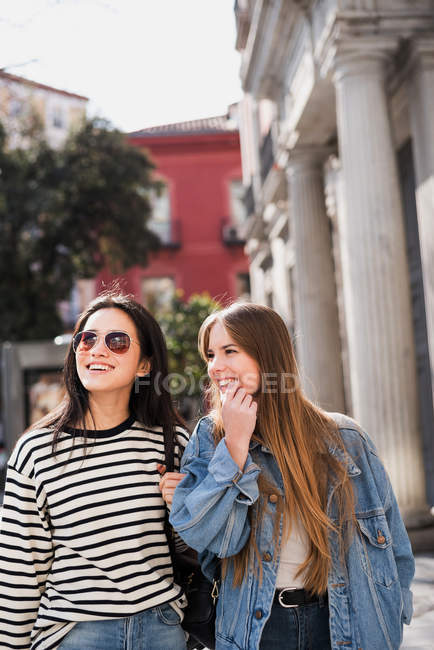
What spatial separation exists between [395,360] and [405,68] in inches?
116

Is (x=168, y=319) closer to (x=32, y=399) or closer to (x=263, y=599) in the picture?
(x=32, y=399)

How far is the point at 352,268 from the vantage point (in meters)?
6.55

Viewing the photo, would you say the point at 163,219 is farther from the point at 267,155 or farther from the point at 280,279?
the point at 280,279

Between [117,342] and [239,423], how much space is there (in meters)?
0.60

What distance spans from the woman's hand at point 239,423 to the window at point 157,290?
26263 mm

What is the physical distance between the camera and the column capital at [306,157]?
9633mm

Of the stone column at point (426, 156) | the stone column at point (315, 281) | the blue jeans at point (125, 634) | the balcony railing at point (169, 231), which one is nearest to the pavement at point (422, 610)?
the stone column at point (426, 156)

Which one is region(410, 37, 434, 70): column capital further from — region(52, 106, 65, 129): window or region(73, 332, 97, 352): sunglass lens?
region(52, 106, 65, 129): window

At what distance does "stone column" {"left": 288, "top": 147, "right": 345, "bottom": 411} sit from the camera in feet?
30.6

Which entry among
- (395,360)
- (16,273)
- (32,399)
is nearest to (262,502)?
(395,360)

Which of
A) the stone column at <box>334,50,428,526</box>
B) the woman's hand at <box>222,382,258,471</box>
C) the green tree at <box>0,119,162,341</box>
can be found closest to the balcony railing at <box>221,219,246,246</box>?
the green tree at <box>0,119,162,341</box>

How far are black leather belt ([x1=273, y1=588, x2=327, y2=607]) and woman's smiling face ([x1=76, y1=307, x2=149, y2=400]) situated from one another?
33.0 inches

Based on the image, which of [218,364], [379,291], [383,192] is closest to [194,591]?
[218,364]

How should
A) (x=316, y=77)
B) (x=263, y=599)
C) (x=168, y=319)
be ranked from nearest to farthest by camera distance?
(x=263, y=599) → (x=316, y=77) → (x=168, y=319)
